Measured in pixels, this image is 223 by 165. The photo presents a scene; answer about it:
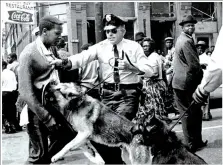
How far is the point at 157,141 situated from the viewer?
3432mm

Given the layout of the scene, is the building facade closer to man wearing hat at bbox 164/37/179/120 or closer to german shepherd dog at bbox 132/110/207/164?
man wearing hat at bbox 164/37/179/120

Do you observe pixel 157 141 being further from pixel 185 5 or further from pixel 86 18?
pixel 185 5

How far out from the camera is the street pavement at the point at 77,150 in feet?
17.5

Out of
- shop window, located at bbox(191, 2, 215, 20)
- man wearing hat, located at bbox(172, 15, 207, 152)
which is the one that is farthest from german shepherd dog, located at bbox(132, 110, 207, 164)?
shop window, located at bbox(191, 2, 215, 20)

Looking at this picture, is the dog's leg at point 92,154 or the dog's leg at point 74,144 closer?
the dog's leg at point 74,144

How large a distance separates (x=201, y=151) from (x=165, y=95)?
2.44 m

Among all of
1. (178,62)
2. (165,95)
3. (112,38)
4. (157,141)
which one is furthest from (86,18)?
(157,141)

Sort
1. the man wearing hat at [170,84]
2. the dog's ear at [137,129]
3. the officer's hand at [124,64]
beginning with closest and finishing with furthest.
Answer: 1. the dog's ear at [137,129]
2. the officer's hand at [124,64]
3. the man wearing hat at [170,84]

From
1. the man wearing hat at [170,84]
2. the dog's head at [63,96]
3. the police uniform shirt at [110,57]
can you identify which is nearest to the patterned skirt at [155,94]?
the man wearing hat at [170,84]

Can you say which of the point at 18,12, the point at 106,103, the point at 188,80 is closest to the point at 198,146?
the point at 188,80

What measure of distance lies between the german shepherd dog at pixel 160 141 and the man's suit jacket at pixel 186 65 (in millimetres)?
2258

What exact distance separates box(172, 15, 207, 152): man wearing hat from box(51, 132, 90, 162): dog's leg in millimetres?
2314

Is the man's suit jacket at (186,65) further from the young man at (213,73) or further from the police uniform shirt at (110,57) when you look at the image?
the young man at (213,73)

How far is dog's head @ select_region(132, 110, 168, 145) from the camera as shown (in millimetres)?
3391
